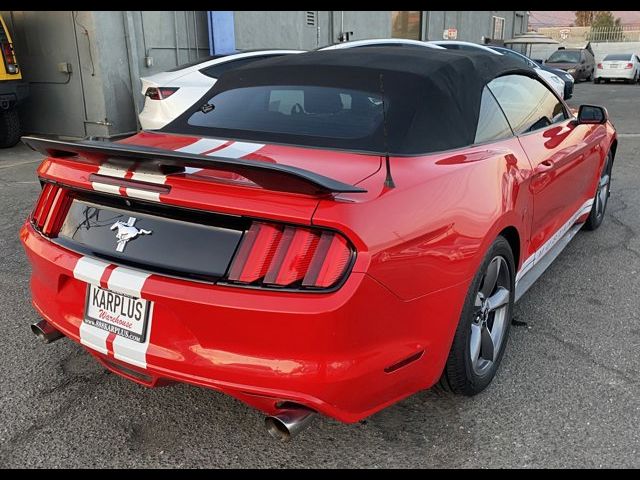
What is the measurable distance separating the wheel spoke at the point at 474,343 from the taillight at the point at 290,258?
946 millimetres

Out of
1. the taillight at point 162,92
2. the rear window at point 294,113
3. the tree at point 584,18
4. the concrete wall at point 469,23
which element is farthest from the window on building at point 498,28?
the tree at point 584,18

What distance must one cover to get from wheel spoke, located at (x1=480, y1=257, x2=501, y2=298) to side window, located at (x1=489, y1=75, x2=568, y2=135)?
847mm

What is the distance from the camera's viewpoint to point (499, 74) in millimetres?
3119

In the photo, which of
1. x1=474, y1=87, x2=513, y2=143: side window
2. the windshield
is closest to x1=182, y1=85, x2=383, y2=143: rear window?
x1=474, y1=87, x2=513, y2=143: side window

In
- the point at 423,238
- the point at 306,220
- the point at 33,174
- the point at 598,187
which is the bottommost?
the point at 33,174

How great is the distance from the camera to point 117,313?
2.12 meters

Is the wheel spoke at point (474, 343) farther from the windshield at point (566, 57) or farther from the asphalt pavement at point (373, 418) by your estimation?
the windshield at point (566, 57)

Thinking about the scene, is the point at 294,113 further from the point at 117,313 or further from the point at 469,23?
the point at 469,23

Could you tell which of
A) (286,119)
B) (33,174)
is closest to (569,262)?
(286,119)

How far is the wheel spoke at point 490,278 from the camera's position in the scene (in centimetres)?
257

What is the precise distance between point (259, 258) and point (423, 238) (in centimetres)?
58

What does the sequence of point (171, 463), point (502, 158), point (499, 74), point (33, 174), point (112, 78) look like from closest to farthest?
point (171, 463)
point (502, 158)
point (499, 74)
point (33, 174)
point (112, 78)

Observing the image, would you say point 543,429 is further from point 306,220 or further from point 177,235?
point 177,235

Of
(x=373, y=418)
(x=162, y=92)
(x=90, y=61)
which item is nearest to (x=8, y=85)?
(x=90, y=61)
